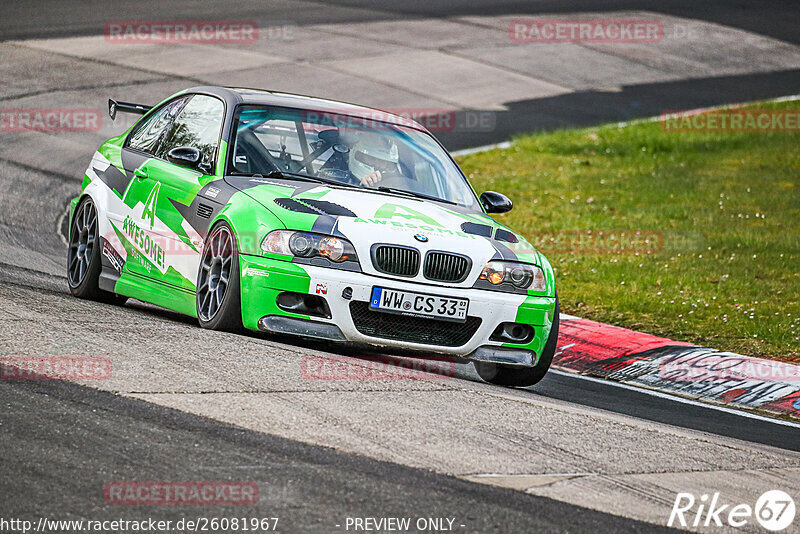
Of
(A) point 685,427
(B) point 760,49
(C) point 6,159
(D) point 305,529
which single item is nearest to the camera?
(D) point 305,529

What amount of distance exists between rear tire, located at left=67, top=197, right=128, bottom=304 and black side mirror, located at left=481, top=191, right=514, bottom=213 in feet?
9.17

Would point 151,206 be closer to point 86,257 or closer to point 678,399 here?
point 86,257

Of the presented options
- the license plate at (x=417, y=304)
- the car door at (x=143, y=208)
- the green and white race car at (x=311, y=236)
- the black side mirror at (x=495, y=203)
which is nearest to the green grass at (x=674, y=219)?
the black side mirror at (x=495, y=203)

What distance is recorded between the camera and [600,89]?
80.3 ft

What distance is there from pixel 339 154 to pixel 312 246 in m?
1.32

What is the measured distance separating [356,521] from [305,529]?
23 cm

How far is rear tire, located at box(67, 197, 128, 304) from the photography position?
9.29 meters

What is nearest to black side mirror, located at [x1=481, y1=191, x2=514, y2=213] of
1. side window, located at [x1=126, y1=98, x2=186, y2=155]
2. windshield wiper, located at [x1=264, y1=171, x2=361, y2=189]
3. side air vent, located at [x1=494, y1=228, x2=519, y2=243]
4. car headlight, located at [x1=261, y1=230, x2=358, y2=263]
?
side air vent, located at [x1=494, y1=228, x2=519, y2=243]

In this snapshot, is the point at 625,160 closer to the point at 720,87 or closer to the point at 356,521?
the point at 720,87

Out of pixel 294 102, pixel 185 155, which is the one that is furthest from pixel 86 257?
pixel 294 102

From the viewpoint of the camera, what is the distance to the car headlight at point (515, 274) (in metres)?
7.74

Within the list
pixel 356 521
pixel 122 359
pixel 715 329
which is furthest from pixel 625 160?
pixel 356 521

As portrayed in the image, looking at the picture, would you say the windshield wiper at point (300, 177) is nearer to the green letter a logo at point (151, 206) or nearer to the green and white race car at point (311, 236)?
the green and white race car at point (311, 236)

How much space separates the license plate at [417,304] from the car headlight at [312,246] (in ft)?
0.92
